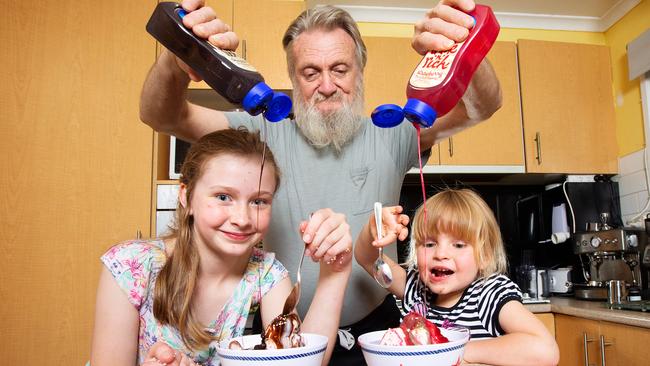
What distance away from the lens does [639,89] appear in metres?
2.41

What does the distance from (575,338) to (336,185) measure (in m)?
1.30

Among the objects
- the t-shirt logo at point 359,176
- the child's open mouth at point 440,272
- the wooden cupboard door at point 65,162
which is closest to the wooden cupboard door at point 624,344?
the child's open mouth at point 440,272

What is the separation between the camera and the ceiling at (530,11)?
8.47ft

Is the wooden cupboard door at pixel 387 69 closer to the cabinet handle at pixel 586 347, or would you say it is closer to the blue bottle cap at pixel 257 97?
the cabinet handle at pixel 586 347

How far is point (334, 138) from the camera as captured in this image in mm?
1203

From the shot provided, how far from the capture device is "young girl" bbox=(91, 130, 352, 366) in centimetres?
81

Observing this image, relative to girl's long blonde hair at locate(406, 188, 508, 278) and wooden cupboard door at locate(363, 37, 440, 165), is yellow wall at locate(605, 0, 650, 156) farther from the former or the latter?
girl's long blonde hair at locate(406, 188, 508, 278)

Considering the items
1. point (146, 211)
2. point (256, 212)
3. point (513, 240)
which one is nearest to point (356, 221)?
point (256, 212)

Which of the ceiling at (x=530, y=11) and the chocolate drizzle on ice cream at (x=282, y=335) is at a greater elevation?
the ceiling at (x=530, y=11)

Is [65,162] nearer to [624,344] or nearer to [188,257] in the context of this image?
[188,257]

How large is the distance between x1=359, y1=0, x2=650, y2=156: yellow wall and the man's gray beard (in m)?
1.58

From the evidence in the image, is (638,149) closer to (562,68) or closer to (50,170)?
(562,68)

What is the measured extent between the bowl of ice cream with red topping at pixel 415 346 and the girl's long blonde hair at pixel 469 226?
23.9 inches

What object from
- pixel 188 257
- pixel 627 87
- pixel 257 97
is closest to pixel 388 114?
pixel 257 97
